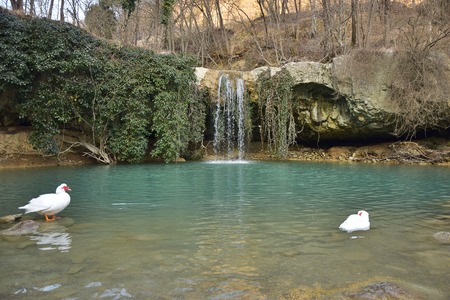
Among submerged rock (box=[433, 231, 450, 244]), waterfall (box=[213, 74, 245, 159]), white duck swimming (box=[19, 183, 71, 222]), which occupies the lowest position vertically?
submerged rock (box=[433, 231, 450, 244])

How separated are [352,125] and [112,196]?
46.6ft

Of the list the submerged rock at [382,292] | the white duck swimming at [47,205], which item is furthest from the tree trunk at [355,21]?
the submerged rock at [382,292]

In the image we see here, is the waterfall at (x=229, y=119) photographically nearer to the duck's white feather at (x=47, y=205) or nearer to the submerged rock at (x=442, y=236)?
the duck's white feather at (x=47, y=205)

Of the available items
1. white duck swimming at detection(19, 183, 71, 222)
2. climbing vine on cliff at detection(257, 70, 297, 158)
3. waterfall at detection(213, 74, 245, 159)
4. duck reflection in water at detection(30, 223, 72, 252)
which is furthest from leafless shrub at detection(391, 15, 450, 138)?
duck reflection in water at detection(30, 223, 72, 252)

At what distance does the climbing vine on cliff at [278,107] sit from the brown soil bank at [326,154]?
1.19m

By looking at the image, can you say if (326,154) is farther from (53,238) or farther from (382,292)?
(382,292)

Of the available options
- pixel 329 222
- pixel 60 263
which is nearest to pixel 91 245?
pixel 60 263

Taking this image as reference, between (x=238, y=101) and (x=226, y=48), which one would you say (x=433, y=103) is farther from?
(x=226, y=48)

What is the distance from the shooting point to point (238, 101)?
19.5 m

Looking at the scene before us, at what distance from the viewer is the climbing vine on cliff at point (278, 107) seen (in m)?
18.8

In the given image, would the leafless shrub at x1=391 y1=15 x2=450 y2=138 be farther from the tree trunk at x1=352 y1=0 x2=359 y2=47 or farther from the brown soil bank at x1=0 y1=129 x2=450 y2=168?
the tree trunk at x1=352 y1=0 x2=359 y2=47

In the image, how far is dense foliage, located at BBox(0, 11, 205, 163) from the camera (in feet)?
51.0

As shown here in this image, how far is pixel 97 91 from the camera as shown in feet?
55.1

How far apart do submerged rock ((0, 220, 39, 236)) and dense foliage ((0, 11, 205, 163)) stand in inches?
455
